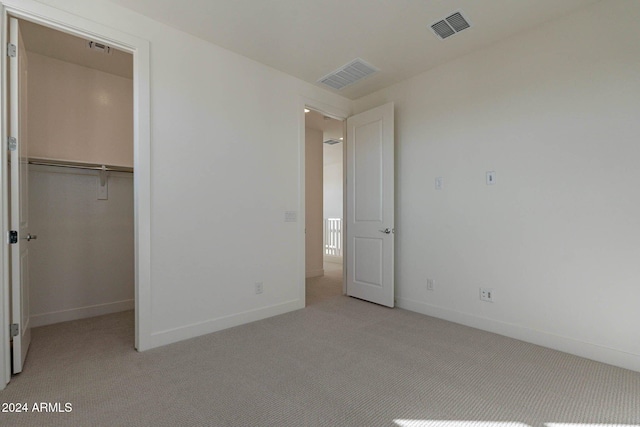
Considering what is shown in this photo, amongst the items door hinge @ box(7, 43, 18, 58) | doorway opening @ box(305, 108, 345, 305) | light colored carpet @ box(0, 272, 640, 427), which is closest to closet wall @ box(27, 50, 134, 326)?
light colored carpet @ box(0, 272, 640, 427)

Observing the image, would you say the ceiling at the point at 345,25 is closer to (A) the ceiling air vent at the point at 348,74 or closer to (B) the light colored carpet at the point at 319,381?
(A) the ceiling air vent at the point at 348,74

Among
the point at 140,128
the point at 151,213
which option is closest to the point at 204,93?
the point at 140,128

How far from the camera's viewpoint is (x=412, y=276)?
347 cm

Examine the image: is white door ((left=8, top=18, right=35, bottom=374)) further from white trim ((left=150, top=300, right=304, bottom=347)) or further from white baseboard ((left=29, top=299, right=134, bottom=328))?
white baseboard ((left=29, top=299, right=134, bottom=328))

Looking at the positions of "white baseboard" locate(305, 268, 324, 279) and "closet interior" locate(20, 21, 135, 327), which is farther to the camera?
"white baseboard" locate(305, 268, 324, 279)

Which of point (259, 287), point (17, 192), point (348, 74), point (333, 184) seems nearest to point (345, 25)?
point (348, 74)

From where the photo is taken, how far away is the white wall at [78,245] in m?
2.97

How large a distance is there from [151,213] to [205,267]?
26.7 inches

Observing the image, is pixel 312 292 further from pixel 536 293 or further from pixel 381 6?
pixel 381 6

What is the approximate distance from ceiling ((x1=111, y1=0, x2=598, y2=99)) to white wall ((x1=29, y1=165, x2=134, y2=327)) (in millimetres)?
1935

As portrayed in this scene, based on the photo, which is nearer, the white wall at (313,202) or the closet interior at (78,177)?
the closet interior at (78,177)

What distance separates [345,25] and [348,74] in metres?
A: 0.89

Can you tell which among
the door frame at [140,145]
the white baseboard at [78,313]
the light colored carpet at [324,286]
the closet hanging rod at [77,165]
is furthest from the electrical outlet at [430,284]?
the closet hanging rod at [77,165]

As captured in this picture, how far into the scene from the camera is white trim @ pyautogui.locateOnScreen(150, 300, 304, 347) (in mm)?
2504
